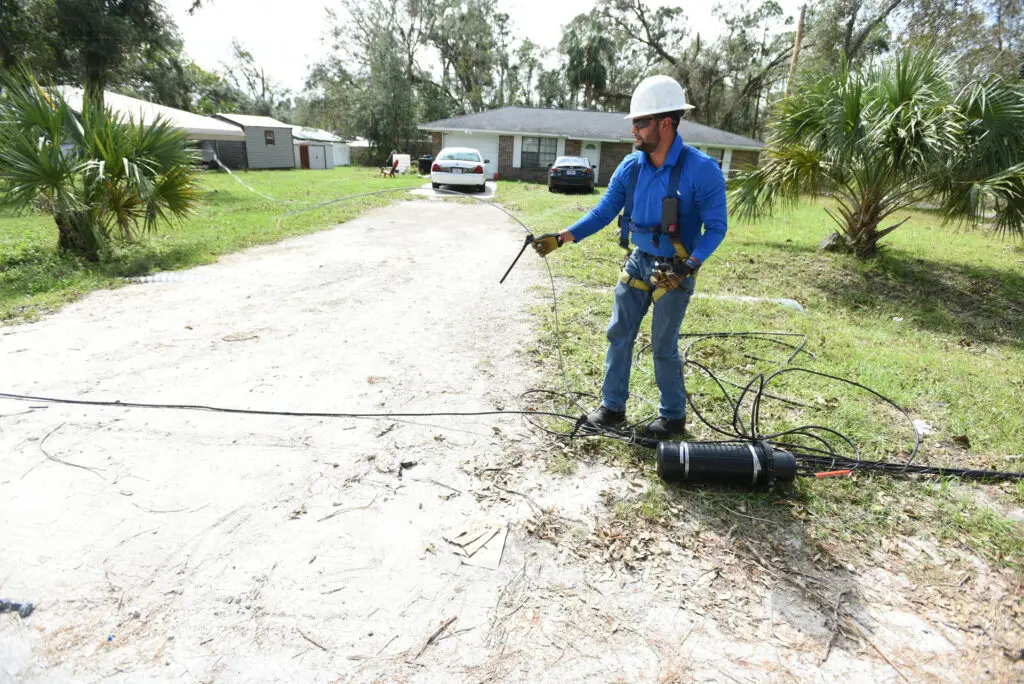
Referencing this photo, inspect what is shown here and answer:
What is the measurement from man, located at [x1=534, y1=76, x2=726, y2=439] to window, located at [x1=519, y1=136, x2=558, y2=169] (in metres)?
25.9

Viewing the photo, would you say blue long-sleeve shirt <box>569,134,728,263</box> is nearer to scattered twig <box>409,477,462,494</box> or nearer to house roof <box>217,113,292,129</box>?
scattered twig <box>409,477,462,494</box>

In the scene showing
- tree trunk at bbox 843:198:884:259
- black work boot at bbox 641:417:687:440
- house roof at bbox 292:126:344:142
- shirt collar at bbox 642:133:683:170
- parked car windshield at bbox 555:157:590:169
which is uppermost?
house roof at bbox 292:126:344:142

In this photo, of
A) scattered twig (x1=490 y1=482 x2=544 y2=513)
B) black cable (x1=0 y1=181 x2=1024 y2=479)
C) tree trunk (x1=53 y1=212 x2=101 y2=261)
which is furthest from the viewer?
tree trunk (x1=53 y1=212 x2=101 y2=261)

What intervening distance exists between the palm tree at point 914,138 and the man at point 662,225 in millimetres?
5513

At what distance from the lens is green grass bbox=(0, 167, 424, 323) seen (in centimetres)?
595

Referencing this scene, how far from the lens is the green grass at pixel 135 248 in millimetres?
5949

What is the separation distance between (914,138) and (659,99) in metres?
5.80

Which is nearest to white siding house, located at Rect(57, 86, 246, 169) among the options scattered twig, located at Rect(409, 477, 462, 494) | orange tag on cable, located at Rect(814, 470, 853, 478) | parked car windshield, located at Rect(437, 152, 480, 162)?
parked car windshield, located at Rect(437, 152, 480, 162)

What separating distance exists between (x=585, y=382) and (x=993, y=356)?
444 centimetres

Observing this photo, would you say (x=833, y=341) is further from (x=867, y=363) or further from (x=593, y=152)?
(x=593, y=152)

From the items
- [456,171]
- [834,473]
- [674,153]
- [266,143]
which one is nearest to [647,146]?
[674,153]

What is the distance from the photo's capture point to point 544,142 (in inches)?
1083

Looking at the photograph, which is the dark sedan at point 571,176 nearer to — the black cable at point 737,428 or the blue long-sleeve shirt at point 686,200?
the black cable at point 737,428

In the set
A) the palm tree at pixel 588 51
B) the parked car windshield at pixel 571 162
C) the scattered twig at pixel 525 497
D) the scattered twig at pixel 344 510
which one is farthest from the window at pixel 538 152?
the scattered twig at pixel 344 510
